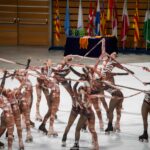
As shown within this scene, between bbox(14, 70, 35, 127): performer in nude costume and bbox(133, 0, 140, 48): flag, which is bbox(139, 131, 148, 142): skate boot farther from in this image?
bbox(133, 0, 140, 48): flag

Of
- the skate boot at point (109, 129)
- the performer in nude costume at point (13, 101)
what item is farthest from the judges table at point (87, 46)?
the performer in nude costume at point (13, 101)

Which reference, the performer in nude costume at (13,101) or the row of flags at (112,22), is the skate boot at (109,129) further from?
the row of flags at (112,22)

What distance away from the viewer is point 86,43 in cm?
1961

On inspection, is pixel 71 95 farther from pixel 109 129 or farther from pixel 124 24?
pixel 124 24

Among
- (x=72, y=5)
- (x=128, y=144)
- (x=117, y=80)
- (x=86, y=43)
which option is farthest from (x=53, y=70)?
(x=72, y=5)

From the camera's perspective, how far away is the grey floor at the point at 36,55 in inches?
750

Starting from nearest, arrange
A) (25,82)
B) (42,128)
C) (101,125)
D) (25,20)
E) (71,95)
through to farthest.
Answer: (71,95) < (25,82) < (42,128) < (101,125) < (25,20)

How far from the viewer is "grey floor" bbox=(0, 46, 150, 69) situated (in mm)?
19045

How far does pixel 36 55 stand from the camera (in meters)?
20.5

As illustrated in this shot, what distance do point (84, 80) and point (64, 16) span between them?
50.8 ft

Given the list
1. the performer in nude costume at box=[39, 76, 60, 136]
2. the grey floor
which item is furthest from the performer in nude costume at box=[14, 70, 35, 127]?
the grey floor

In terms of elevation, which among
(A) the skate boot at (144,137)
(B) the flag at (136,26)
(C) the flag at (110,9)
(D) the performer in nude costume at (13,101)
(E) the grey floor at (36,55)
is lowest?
(A) the skate boot at (144,137)

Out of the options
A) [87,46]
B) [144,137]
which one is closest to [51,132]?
[144,137]

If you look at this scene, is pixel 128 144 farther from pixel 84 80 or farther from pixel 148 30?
pixel 148 30
